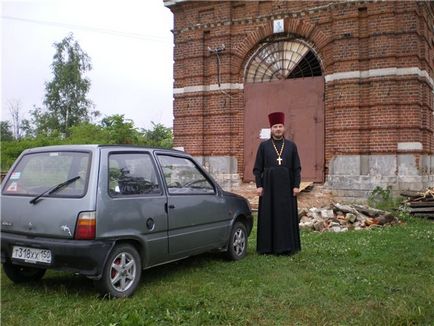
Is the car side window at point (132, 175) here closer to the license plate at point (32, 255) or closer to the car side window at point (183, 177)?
the car side window at point (183, 177)

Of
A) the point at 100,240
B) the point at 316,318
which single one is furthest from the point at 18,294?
the point at 316,318

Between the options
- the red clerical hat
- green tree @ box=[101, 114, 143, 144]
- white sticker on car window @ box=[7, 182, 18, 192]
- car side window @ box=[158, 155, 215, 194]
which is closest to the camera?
white sticker on car window @ box=[7, 182, 18, 192]

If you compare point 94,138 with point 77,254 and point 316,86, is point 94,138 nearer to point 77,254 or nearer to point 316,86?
point 316,86

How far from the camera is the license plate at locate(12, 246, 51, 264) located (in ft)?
15.1

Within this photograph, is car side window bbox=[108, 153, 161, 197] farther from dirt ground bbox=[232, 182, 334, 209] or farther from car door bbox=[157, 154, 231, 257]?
dirt ground bbox=[232, 182, 334, 209]

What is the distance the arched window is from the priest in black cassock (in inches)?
256

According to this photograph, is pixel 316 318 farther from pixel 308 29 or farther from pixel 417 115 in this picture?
pixel 308 29

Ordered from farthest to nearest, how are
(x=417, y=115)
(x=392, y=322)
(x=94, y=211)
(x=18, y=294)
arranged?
1. (x=417, y=115)
2. (x=18, y=294)
3. (x=94, y=211)
4. (x=392, y=322)

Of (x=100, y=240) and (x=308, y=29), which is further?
(x=308, y=29)

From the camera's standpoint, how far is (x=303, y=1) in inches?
514

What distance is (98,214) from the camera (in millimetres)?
4492

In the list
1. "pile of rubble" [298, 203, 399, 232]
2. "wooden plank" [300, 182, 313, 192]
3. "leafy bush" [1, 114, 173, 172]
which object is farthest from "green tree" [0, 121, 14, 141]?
"pile of rubble" [298, 203, 399, 232]

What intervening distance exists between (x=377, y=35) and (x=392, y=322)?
9.55m

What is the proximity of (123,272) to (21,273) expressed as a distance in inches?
54.8
